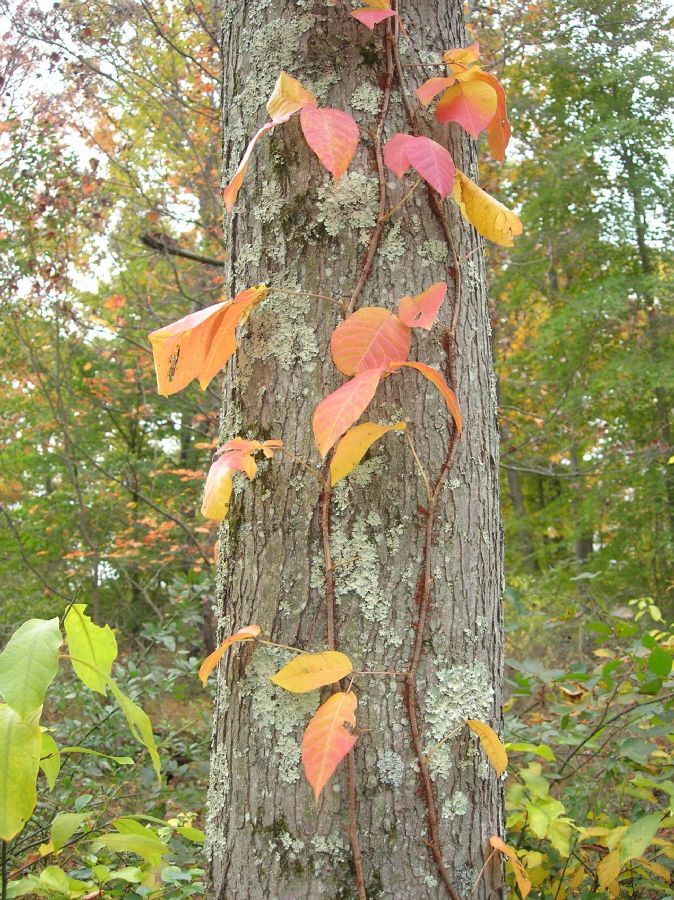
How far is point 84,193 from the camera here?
17.3ft

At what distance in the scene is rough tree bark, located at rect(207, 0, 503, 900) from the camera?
99cm

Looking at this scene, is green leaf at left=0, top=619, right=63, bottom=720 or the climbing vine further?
the climbing vine

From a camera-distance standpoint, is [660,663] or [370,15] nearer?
[370,15]

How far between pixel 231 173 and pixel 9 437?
7.90 m

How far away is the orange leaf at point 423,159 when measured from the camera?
3.37 feet

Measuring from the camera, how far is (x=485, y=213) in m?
1.12

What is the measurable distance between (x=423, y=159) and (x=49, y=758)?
3.45 ft

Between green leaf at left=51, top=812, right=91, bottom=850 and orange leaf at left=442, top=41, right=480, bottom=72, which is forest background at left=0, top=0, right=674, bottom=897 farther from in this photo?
orange leaf at left=442, top=41, right=480, bottom=72

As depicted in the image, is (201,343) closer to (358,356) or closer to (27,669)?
(358,356)

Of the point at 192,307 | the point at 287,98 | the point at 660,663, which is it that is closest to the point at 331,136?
the point at 287,98

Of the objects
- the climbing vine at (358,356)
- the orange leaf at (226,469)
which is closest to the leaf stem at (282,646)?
the climbing vine at (358,356)

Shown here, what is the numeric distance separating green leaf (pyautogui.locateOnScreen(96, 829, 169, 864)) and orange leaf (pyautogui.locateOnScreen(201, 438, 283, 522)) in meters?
0.52

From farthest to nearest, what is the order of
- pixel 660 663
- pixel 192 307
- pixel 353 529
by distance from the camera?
1. pixel 192 307
2. pixel 660 663
3. pixel 353 529

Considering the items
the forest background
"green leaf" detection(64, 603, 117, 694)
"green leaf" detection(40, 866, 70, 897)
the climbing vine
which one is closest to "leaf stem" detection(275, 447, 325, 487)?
the climbing vine
